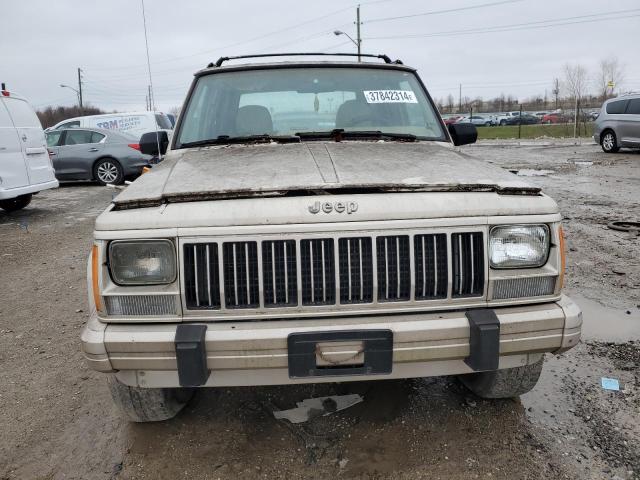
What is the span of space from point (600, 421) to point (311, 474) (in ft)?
5.02

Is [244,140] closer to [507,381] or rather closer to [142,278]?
[142,278]

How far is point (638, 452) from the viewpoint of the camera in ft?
7.92

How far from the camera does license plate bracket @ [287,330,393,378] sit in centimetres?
207

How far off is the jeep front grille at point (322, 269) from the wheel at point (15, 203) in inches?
363

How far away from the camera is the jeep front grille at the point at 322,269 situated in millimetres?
2111

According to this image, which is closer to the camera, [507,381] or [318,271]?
[318,271]

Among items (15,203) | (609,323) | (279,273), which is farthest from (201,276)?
(15,203)

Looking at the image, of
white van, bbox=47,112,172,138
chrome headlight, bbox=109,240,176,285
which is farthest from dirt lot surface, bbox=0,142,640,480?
white van, bbox=47,112,172,138

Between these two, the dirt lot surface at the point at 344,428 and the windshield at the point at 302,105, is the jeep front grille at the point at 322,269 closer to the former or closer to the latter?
the dirt lot surface at the point at 344,428

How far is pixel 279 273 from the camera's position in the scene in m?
2.13

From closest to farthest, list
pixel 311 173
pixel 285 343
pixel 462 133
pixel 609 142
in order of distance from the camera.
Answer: pixel 285 343
pixel 311 173
pixel 462 133
pixel 609 142

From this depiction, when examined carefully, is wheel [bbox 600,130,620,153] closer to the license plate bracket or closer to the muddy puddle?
the muddy puddle

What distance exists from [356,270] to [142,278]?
90cm

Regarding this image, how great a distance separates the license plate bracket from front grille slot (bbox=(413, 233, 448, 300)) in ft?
0.83
